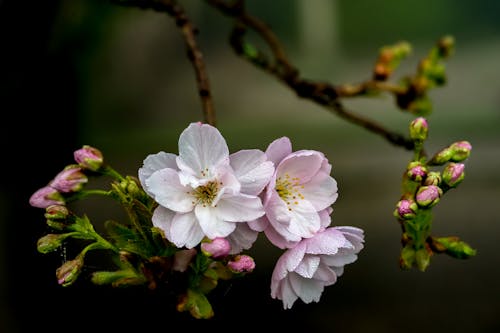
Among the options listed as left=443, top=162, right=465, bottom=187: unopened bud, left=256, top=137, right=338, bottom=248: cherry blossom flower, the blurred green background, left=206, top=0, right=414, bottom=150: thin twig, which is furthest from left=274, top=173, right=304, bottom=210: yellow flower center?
the blurred green background

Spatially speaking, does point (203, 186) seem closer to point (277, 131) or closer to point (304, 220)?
point (304, 220)

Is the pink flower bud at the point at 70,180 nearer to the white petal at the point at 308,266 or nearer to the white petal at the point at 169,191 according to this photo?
the white petal at the point at 169,191

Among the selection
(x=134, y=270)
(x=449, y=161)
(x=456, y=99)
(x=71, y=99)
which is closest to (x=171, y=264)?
(x=134, y=270)

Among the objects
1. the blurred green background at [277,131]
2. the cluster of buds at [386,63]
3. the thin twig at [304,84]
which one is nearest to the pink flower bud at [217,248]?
the thin twig at [304,84]

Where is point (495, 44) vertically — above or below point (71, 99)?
above

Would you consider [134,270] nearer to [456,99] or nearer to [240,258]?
[240,258]

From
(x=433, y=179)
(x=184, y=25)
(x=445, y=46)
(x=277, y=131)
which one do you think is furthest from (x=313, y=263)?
(x=277, y=131)

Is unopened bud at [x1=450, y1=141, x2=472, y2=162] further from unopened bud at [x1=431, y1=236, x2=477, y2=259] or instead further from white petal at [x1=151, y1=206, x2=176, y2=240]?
white petal at [x1=151, y1=206, x2=176, y2=240]
